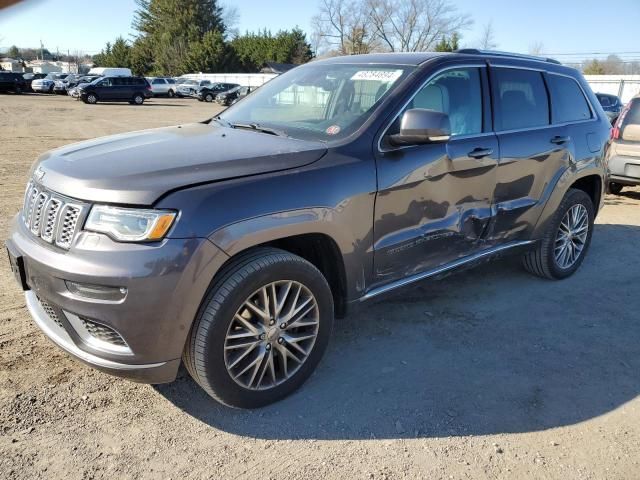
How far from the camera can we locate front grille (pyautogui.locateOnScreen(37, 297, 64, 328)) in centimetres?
270

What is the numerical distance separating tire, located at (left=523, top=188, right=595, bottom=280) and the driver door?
1.08 metres

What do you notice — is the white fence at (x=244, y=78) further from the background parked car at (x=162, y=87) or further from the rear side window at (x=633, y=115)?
the rear side window at (x=633, y=115)

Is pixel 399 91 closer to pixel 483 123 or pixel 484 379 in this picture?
pixel 483 123

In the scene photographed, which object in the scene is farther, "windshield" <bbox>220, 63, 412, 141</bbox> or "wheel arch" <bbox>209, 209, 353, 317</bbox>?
"windshield" <bbox>220, 63, 412, 141</bbox>

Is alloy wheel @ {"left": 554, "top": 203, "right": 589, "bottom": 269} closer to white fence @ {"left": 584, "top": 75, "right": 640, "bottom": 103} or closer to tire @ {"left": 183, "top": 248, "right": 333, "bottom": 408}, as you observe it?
tire @ {"left": 183, "top": 248, "right": 333, "bottom": 408}

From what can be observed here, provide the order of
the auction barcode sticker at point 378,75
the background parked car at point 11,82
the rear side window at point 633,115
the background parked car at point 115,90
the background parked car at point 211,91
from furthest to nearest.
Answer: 1. the background parked car at point 211,91
2. the background parked car at point 11,82
3. the background parked car at point 115,90
4. the rear side window at point 633,115
5. the auction barcode sticker at point 378,75

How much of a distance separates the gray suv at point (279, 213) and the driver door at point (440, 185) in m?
0.01

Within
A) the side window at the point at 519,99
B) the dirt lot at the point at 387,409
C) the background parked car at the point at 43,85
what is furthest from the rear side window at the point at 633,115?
the background parked car at the point at 43,85

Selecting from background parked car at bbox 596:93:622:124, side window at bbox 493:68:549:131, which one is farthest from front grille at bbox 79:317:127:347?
background parked car at bbox 596:93:622:124

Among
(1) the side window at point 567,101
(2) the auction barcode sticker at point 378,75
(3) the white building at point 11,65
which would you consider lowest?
(1) the side window at point 567,101

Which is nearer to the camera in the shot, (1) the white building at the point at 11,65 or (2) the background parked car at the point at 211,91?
(2) the background parked car at the point at 211,91

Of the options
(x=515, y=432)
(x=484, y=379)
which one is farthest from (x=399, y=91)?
(x=515, y=432)

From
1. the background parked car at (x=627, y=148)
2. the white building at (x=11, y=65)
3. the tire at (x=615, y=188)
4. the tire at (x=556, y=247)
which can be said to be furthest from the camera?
the white building at (x=11, y=65)

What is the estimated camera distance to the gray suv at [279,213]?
2.46 meters
